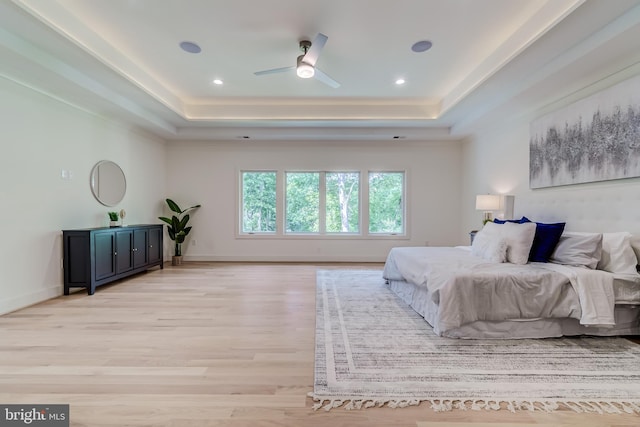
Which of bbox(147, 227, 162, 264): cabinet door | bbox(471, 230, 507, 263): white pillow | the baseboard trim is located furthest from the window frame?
bbox(471, 230, 507, 263): white pillow

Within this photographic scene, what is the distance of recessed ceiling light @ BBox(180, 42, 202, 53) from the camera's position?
Answer: 10.7 feet

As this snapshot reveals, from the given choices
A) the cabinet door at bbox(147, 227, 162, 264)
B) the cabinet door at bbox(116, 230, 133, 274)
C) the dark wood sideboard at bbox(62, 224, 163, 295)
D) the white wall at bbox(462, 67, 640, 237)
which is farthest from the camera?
the cabinet door at bbox(147, 227, 162, 264)

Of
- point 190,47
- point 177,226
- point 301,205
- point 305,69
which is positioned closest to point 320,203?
point 301,205

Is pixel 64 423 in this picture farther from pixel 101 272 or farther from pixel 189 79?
pixel 189 79

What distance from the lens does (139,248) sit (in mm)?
4820

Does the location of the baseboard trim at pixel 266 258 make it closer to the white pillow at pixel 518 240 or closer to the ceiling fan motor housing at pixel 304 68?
the white pillow at pixel 518 240

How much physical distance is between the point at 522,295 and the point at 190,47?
4.31 m

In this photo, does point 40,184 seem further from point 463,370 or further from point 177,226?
point 463,370

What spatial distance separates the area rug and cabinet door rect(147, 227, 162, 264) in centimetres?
379

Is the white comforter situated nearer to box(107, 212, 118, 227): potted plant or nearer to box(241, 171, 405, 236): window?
box(241, 171, 405, 236): window

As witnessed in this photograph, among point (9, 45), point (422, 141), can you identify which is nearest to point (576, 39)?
point (422, 141)

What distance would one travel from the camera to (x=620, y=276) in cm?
249

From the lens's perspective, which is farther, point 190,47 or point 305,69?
point 190,47

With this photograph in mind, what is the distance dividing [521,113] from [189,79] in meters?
4.98
